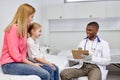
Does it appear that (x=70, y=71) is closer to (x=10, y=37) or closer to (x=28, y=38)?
(x=28, y=38)

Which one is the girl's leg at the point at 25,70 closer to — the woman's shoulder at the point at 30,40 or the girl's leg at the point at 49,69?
the girl's leg at the point at 49,69

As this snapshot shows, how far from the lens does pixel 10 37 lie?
214cm

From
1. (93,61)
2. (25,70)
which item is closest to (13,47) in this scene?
(25,70)

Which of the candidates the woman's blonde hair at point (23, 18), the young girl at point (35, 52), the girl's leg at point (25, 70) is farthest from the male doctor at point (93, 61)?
the woman's blonde hair at point (23, 18)

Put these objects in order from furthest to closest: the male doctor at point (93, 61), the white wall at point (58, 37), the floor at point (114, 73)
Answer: the white wall at point (58, 37), the floor at point (114, 73), the male doctor at point (93, 61)

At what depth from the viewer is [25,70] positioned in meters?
2.18

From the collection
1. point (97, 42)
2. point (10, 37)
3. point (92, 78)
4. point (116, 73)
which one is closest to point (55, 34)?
point (116, 73)

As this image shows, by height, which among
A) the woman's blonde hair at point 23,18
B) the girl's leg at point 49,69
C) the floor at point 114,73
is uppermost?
the woman's blonde hair at point 23,18

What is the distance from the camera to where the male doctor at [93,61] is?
8.82 feet

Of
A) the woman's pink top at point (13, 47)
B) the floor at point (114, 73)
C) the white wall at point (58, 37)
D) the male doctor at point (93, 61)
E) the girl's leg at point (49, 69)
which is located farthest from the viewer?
the white wall at point (58, 37)

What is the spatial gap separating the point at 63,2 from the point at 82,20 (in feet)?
2.18

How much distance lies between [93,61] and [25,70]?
1038mm

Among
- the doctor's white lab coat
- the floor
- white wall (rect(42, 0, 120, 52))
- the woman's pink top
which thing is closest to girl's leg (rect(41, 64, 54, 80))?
the woman's pink top

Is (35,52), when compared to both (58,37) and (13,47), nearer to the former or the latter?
(13,47)
